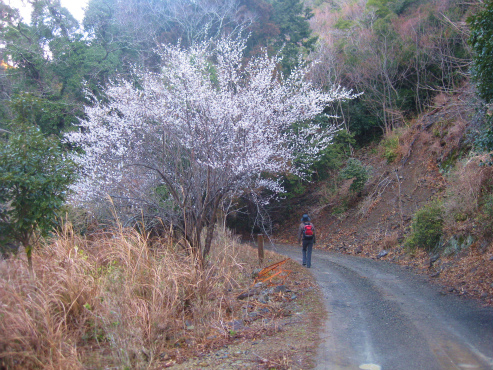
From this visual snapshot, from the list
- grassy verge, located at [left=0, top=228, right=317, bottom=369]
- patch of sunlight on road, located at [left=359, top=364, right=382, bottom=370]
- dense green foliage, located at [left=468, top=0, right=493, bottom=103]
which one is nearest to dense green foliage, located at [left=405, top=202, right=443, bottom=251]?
dense green foliage, located at [left=468, top=0, right=493, bottom=103]

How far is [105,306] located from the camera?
572 cm

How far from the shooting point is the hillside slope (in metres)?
9.91

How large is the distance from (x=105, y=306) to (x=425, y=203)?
1355 cm

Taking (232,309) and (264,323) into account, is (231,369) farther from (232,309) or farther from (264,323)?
(232,309)

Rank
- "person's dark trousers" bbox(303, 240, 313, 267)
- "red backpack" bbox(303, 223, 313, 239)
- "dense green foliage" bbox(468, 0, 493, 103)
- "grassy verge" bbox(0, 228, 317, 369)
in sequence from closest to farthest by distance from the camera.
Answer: "grassy verge" bbox(0, 228, 317, 369)
"dense green foliage" bbox(468, 0, 493, 103)
"red backpack" bbox(303, 223, 313, 239)
"person's dark trousers" bbox(303, 240, 313, 267)

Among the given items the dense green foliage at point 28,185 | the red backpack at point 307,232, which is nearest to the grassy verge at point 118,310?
the dense green foliage at point 28,185

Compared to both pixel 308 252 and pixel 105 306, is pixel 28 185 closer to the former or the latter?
pixel 105 306

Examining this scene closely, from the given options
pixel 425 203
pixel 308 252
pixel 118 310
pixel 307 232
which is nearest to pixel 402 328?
pixel 118 310

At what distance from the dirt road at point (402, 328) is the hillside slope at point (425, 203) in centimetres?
84

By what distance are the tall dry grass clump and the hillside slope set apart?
547cm

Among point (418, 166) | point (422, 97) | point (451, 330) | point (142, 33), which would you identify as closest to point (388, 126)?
point (422, 97)

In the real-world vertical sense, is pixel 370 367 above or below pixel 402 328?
below

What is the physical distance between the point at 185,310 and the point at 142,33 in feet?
65.1

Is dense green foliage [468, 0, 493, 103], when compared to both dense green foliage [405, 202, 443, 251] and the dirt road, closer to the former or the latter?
the dirt road
